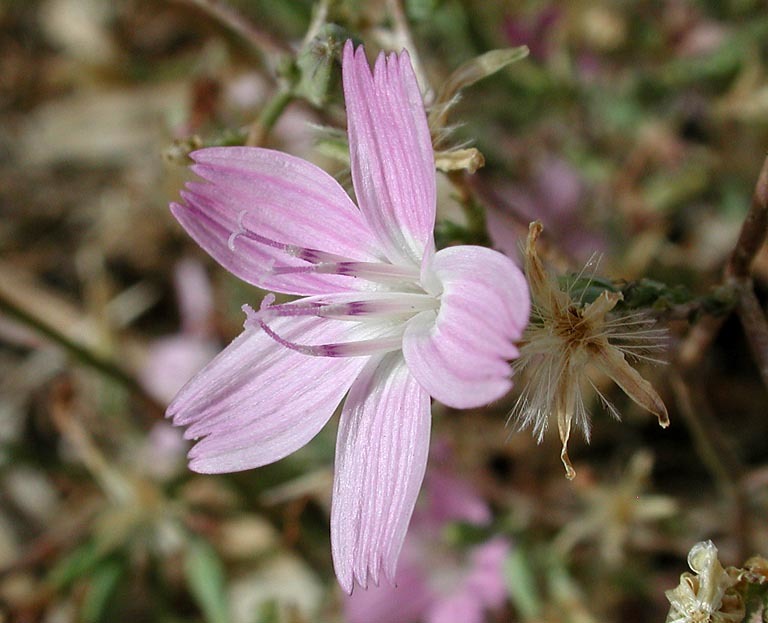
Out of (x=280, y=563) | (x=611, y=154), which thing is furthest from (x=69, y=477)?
(x=611, y=154)

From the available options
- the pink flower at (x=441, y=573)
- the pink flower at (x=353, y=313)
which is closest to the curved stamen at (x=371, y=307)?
the pink flower at (x=353, y=313)

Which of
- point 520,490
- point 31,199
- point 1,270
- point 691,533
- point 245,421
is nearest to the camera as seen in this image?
point 245,421

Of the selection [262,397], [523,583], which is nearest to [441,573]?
[523,583]

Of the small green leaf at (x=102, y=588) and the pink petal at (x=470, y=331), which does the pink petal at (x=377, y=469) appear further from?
the small green leaf at (x=102, y=588)

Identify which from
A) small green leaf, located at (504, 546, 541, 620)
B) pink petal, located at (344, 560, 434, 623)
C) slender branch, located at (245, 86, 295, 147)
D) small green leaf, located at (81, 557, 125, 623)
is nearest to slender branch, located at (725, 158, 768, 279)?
slender branch, located at (245, 86, 295, 147)

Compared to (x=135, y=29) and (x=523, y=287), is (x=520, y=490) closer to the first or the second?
(x=523, y=287)

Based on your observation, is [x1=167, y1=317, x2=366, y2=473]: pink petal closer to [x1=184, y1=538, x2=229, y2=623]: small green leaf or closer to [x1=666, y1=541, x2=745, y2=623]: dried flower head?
[x1=666, y1=541, x2=745, y2=623]: dried flower head

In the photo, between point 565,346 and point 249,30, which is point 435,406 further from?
point 565,346

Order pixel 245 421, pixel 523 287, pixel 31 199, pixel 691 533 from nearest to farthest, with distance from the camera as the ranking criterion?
pixel 523 287
pixel 245 421
pixel 691 533
pixel 31 199
